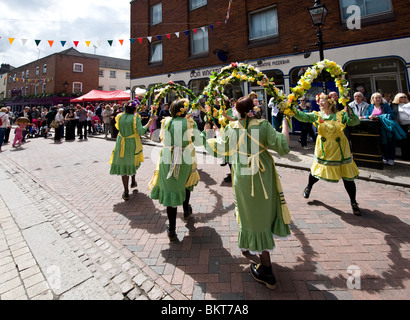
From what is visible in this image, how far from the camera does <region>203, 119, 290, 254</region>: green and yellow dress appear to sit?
230 cm

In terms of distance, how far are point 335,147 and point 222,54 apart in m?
10.8

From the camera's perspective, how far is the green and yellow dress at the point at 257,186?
230 centimetres

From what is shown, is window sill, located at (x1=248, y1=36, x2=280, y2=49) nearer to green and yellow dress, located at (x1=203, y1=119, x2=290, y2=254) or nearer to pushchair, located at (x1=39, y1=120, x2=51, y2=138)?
green and yellow dress, located at (x1=203, y1=119, x2=290, y2=254)

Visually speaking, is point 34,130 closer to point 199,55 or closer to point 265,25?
point 199,55

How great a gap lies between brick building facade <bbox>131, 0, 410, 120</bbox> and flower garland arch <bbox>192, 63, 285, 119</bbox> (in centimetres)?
861

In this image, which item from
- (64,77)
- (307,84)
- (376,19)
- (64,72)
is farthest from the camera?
(64,77)

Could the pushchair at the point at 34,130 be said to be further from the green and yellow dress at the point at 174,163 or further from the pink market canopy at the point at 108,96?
the green and yellow dress at the point at 174,163

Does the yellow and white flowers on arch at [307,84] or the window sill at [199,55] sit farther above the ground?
the window sill at [199,55]

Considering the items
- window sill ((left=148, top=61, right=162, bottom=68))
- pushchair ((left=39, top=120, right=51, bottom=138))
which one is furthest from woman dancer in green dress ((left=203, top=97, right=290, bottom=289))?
pushchair ((left=39, top=120, right=51, bottom=138))

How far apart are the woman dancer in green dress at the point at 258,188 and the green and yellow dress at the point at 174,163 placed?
0.95 meters

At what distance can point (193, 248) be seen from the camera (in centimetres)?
298

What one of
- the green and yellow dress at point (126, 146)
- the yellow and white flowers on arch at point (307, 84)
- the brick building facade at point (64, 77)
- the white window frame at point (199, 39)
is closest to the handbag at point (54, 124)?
the white window frame at point (199, 39)

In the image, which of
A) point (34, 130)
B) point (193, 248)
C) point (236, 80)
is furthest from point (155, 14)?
point (193, 248)
